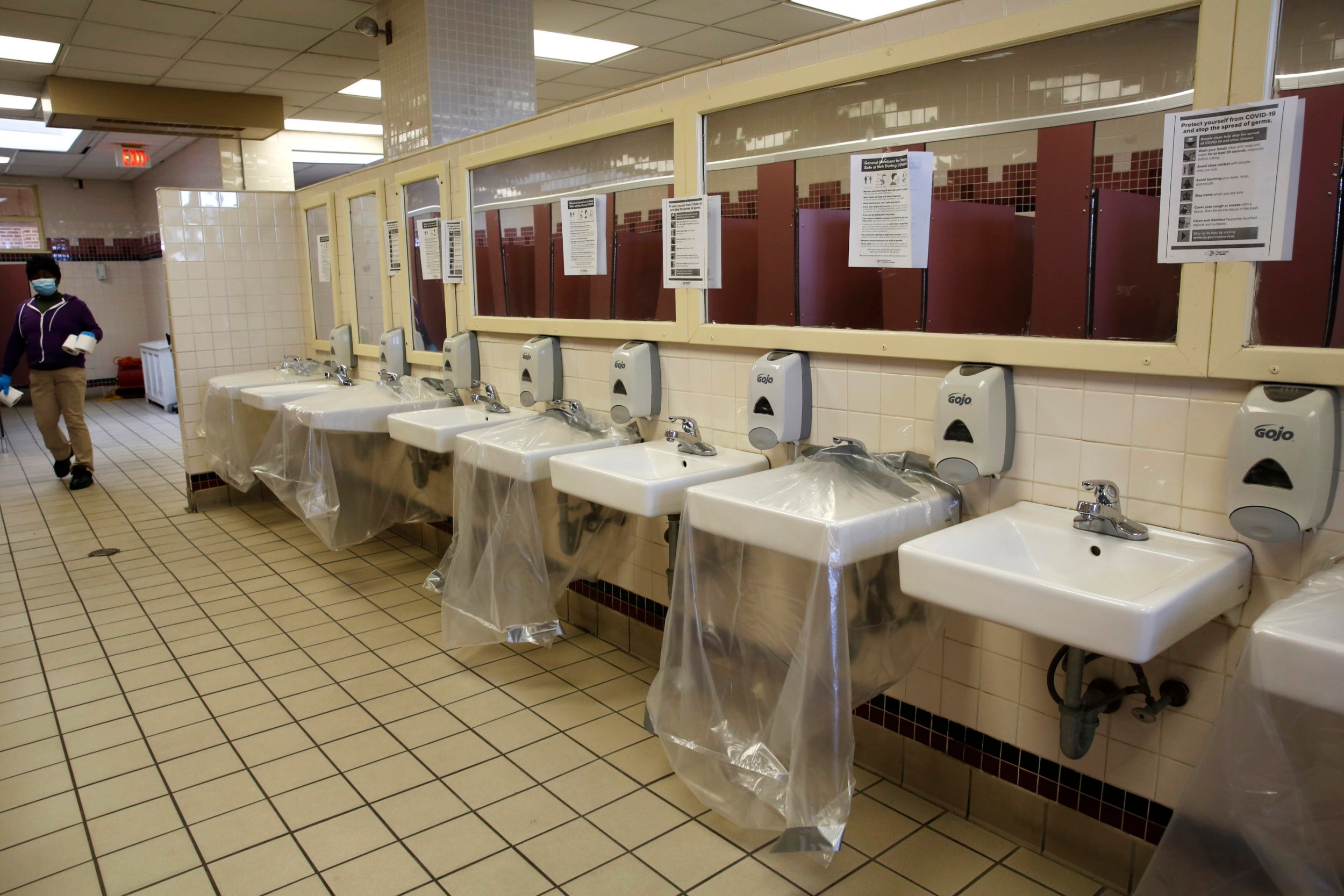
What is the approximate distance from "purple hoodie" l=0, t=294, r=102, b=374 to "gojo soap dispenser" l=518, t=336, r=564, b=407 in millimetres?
4250

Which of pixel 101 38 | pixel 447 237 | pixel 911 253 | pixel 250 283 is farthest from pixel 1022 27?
pixel 101 38

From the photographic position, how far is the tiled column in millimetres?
4473

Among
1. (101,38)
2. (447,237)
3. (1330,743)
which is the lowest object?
(1330,743)

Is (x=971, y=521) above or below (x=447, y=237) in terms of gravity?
below

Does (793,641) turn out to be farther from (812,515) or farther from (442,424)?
(442,424)

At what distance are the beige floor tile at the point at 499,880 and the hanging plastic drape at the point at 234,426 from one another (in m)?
3.40

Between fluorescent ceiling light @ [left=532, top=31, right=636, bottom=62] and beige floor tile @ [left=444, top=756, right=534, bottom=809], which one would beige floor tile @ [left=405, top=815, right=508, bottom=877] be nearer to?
beige floor tile @ [left=444, top=756, right=534, bottom=809]

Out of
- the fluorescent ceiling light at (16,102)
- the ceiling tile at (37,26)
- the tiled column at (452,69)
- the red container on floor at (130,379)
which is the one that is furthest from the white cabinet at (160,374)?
the tiled column at (452,69)

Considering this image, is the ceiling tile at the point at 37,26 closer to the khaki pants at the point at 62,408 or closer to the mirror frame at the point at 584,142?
the khaki pants at the point at 62,408

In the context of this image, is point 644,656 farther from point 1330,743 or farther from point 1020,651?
point 1330,743

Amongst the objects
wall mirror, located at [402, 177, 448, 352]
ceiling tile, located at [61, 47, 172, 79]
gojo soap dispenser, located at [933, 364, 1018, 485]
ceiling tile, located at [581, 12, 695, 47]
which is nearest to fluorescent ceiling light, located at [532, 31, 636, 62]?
ceiling tile, located at [581, 12, 695, 47]

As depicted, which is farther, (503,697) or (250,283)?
(250,283)

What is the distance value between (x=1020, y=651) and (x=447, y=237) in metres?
2.99

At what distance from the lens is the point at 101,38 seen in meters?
5.50
